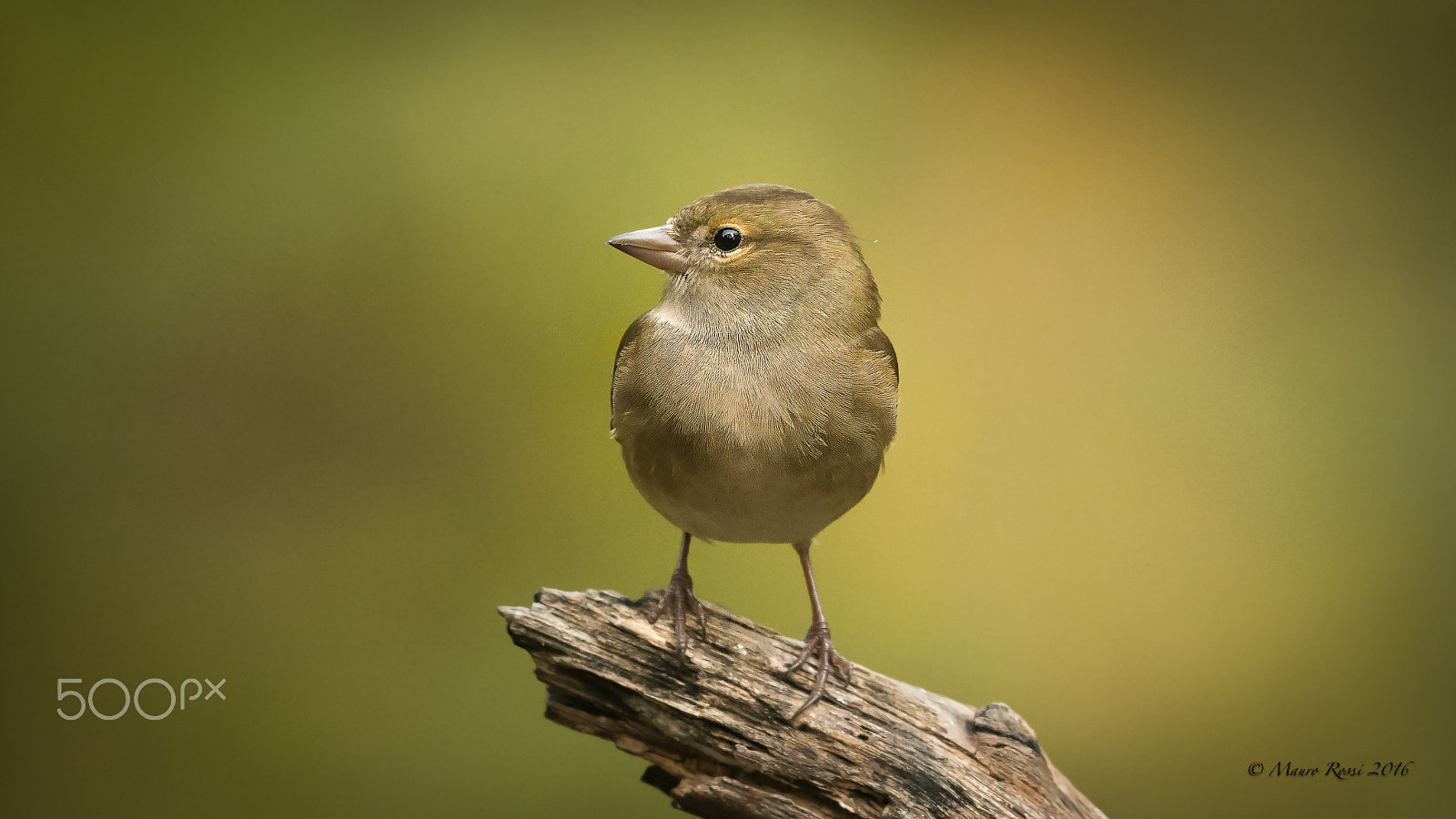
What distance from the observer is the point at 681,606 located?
3.20 m

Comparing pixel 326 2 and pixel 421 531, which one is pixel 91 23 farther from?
pixel 421 531

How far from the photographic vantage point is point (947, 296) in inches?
175

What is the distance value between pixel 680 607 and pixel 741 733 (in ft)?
1.26

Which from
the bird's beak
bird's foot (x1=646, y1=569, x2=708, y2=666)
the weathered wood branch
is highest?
the bird's beak

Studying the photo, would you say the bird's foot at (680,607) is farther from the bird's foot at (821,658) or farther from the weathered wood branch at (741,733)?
the bird's foot at (821,658)

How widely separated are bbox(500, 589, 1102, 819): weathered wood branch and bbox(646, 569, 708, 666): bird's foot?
24 mm

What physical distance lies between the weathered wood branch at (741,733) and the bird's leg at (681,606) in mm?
24

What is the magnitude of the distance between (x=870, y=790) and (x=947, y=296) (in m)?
2.07

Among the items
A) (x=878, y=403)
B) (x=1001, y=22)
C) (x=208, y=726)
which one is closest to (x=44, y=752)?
(x=208, y=726)
